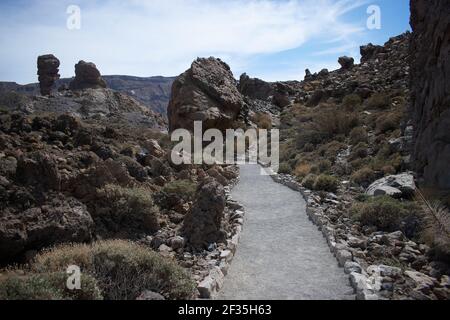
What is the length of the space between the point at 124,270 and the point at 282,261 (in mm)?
3341

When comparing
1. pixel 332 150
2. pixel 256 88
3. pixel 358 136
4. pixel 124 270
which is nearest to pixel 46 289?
pixel 124 270

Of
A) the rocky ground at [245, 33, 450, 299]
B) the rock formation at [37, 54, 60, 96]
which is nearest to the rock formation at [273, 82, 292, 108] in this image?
the rocky ground at [245, 33, 450, 299]

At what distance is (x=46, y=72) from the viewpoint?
59.3 metres

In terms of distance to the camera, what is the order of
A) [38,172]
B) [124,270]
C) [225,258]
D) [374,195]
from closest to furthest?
1. [124,270]
2. [225,258]
3. [38,172]
4. [374,195]

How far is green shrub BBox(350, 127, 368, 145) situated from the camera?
1806 cm

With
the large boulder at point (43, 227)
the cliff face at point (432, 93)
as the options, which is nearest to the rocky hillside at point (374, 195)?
the cliff face at point (432, 93)

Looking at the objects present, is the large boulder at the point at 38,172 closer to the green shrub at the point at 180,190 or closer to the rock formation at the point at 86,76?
the green shrub at the point at 180,190

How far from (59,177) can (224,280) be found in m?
4.69

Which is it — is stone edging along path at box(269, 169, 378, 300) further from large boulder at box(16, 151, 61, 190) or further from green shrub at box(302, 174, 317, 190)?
large boulder at box(16, 151, 61, 190)

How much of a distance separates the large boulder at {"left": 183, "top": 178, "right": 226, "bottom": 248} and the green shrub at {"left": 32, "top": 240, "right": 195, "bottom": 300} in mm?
2237

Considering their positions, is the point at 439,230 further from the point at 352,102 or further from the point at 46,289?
the point at 352,102

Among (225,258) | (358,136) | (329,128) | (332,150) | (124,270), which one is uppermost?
(329,128)
